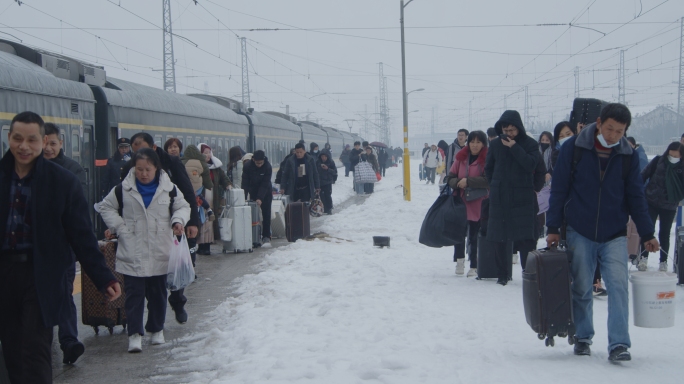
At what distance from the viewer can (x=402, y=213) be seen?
2028 cm

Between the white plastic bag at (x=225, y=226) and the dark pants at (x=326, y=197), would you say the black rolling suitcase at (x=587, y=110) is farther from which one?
the dark pants at (x=326, y=197)

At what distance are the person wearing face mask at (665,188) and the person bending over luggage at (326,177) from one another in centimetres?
1177

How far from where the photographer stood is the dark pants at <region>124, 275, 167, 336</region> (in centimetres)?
691

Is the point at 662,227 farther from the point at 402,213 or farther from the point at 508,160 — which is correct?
the point at 402,213

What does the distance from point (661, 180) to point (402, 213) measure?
10.2 m

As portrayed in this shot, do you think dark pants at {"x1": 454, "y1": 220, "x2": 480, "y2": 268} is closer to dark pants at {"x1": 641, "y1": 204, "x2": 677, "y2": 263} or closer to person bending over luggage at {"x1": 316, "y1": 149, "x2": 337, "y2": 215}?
dark pants at {"x1": 641, "y1": 204, "x2": 677, "y2": 263}

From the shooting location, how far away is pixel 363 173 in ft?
98.6

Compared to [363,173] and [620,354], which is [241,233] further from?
A: [363,173]

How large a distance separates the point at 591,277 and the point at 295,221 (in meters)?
9.34

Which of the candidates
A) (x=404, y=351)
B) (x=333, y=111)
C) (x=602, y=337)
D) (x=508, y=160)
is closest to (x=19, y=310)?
(x=404, y=351)

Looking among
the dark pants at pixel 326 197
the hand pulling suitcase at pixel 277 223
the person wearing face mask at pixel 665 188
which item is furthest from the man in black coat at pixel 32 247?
the dark pants at pixel 326 197

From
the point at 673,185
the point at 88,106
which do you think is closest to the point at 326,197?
the point at 88,106

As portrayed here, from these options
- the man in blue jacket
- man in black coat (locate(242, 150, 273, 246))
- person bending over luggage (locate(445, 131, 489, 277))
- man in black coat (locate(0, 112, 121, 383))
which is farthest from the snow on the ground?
man in black coat (locate(242, 150, 273, 246))

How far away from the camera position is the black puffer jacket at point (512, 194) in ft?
28.8
